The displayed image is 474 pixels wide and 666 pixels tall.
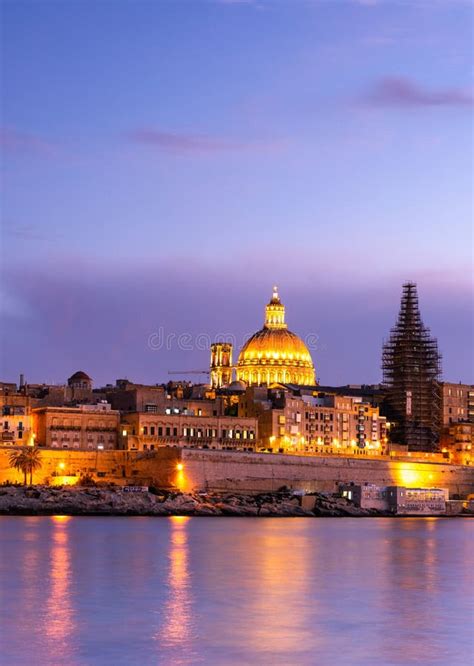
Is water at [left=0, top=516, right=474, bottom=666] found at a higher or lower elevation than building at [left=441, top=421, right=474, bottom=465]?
lower

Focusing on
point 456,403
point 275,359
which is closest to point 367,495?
point 456,403

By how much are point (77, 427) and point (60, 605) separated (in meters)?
42.7

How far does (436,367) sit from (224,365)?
15.4 meters

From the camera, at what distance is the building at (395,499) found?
227 feet

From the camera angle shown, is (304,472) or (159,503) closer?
(159,503)

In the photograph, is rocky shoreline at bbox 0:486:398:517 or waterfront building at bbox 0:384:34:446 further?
waterfront building at bbox 0:384:34:446

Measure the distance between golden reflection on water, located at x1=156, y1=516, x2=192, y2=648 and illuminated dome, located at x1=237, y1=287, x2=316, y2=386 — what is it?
49.8 meters

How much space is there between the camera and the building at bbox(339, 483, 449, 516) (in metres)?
69.1

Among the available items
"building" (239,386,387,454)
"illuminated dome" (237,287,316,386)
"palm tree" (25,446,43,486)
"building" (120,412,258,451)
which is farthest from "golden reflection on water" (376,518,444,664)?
"illuminated dome" (237,287,316,386)

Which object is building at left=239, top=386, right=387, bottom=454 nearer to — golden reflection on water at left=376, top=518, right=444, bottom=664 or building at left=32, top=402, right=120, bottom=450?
building at left=32, top=402, right=120, bottom=450

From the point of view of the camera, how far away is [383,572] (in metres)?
34.9

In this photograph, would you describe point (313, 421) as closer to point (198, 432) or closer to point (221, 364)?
point (198, 432)

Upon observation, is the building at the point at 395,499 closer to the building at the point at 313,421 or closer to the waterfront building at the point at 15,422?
the building at the point at 313,421

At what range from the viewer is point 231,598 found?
28.2 meters
